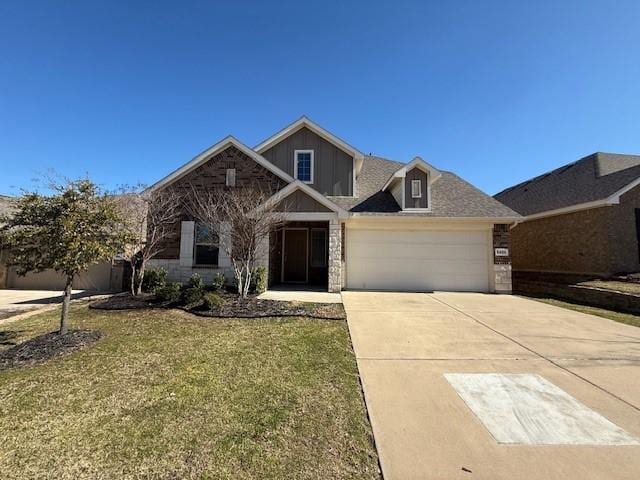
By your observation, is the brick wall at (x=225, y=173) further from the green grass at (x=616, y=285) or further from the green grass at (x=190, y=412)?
the green grass at (x=616, y=285)

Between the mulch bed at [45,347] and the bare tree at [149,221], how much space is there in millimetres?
4461

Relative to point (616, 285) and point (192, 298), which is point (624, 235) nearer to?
point (616, 285)

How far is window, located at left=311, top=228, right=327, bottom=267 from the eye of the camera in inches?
563

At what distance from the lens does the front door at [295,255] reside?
14.4 metres

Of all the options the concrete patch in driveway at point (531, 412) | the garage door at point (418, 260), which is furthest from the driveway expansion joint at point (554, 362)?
the garage door at point (418, 260)

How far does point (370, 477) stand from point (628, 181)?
17.9 m

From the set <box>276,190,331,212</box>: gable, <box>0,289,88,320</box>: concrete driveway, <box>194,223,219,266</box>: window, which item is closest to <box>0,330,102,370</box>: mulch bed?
<box>0,289,88,320</box>: concrete driveway

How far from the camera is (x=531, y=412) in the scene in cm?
345

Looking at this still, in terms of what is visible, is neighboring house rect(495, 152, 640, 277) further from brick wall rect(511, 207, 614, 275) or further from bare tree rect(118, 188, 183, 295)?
bare tree rect(118, 188, 183, 295)

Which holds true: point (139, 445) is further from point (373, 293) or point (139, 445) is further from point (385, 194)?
point (385, 194)

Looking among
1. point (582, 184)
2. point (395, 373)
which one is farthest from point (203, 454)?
point (582, 184)

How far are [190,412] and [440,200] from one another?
513 inches

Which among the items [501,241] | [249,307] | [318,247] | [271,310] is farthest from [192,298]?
[501,241]

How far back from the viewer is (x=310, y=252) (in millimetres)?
14430
